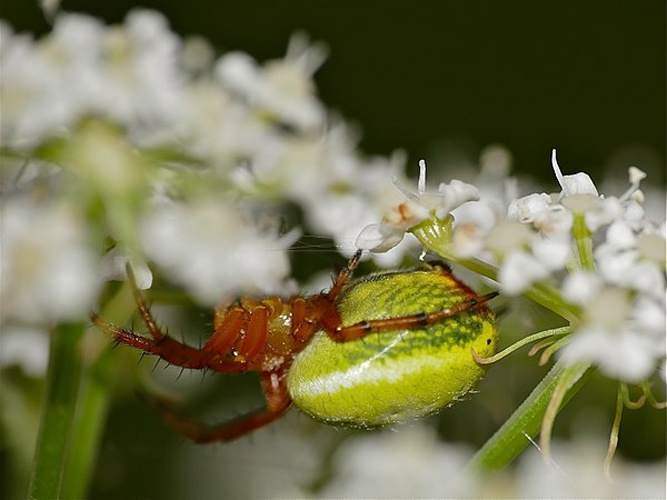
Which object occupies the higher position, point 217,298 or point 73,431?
point 217,298

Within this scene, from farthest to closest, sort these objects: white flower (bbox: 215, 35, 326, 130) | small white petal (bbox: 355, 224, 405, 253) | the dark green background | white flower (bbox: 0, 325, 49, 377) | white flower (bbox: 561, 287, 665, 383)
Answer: the dark green background → white flower (bbox: 215, 35, 326, 130) → white flower (bbox: 0, 325, 49, 377) → small white petal (bbox: 355, 224, 405, 253) → white flower (bbox: 561, 287, 665, 383)

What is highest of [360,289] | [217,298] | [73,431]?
[360,289]

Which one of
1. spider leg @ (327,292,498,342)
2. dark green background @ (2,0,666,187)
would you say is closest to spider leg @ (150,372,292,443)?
spider leg @ (327,292,498,342)

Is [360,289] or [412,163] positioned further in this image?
[412,163]

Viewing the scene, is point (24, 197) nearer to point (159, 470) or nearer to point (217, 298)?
point (217, 298)

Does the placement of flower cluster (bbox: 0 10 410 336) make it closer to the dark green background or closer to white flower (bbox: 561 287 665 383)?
white flower (bbox: 561 287 665 383)

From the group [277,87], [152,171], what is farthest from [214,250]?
[277,87]

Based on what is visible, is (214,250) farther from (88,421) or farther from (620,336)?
(620,336)

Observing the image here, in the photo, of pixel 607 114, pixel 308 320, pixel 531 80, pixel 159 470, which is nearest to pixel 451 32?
pixel 531 80
